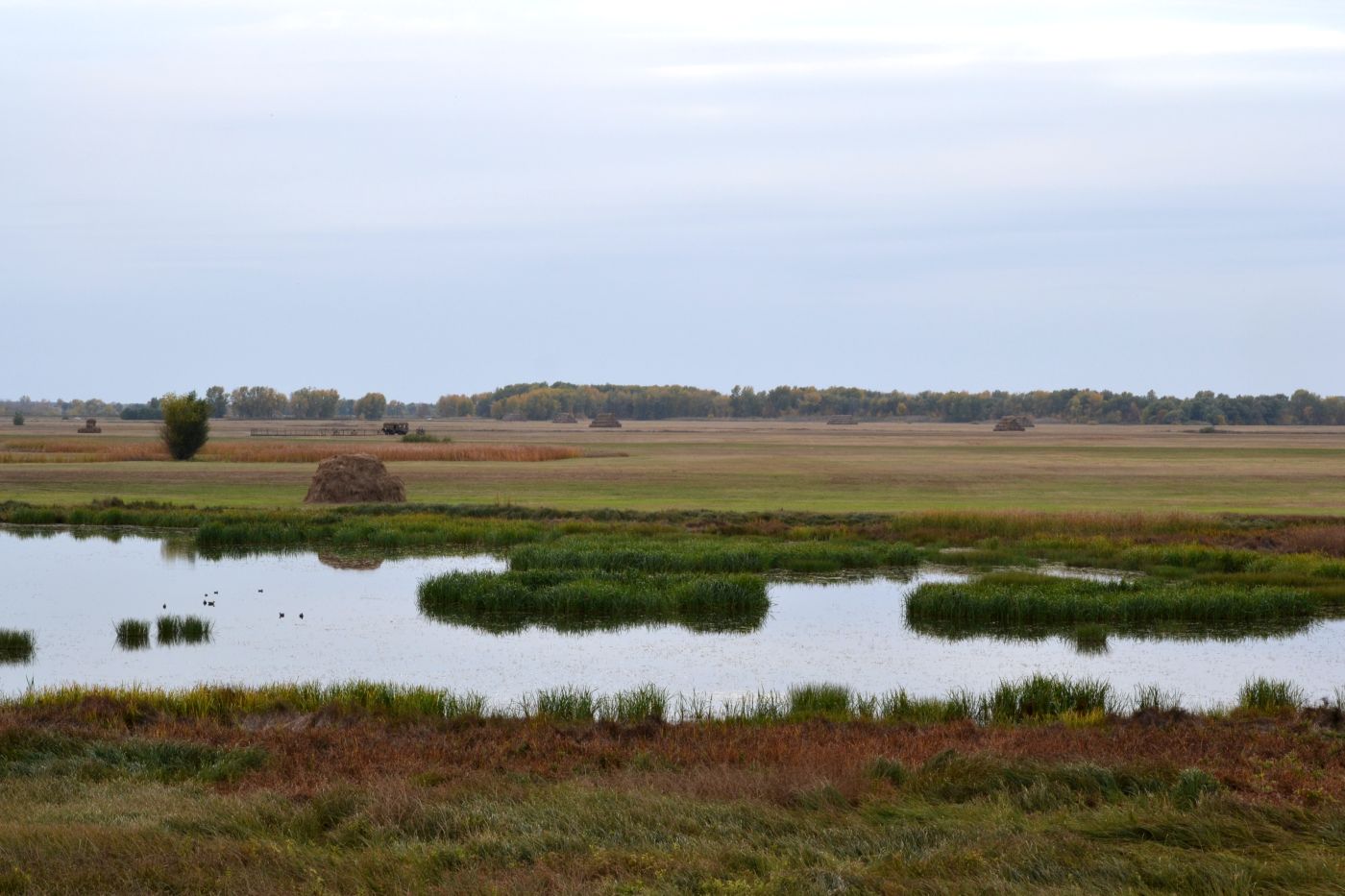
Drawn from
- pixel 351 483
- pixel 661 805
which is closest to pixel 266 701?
pixel 661 805

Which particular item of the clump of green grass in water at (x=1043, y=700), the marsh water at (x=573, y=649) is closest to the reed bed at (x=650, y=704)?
the clump of green grass in water at (x=1043, y=700)

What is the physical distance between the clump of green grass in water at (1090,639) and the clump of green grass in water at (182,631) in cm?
1464

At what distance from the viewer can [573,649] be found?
71.2 ft

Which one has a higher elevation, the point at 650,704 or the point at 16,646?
the point at 650,704

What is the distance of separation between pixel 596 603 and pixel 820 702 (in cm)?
946

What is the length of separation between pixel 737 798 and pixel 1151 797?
130 inches

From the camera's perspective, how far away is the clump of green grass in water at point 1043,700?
16.1 meters

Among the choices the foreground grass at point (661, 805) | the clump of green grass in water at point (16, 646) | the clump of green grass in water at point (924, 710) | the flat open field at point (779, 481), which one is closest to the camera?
the foreground grass at point (661, 805)

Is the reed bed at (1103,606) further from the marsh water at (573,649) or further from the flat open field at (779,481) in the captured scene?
the flat open field at (779,481)

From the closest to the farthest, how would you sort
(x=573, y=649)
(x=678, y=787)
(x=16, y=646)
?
(x=678, y=787) < (x=16, y=646) < (x=573, y=649)

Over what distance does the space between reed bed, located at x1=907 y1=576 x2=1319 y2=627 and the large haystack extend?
2491 centimetres

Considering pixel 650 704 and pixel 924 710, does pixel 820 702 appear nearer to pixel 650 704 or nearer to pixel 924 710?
pixel 924 710

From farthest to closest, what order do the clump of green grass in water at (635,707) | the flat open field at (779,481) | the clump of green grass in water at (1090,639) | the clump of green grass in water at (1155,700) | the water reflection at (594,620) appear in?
the flat open field at (779,481)
the water reflection at (594,620)
the clump of green grass in water at (1090,639)
the clump of green grass in water at (1155,700)
the clump of green grass in water at (635,707)

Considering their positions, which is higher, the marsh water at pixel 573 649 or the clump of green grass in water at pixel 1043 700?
the clump of green grass in water at pixel 1043 700
